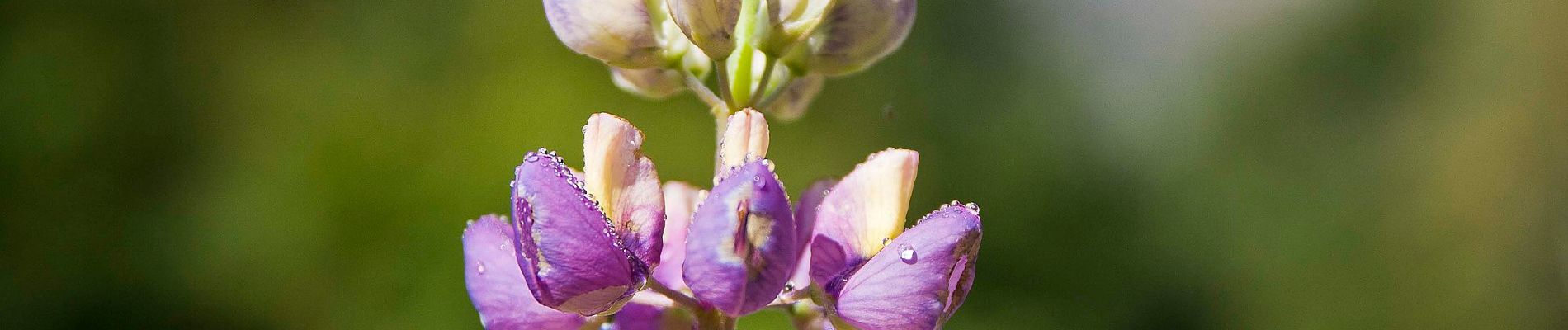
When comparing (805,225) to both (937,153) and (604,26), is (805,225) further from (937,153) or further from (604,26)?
(937,153)

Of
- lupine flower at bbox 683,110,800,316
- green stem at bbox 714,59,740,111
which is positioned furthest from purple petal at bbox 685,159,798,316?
green stem at bbox 714,59,740,111

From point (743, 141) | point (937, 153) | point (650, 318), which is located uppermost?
point (743, 141)

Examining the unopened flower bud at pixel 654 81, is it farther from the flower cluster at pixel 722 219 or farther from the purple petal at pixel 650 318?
the purple petal at pixel 650 318

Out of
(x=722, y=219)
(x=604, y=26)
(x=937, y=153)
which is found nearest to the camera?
(x=722, y=219)

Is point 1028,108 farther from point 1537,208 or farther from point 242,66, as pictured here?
point 242,66

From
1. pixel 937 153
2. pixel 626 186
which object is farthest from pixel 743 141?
pixel 937 153

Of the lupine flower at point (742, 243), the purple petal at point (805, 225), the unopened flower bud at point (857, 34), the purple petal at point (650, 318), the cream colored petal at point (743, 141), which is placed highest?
the unopened flower bud at point (857, 34)

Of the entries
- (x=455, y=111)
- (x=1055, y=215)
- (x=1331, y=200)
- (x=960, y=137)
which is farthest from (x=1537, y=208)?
(x=455, y=111)

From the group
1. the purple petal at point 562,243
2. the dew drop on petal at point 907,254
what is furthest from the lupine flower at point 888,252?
the purple petal at point 562,243

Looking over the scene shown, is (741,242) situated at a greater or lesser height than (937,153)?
greater
